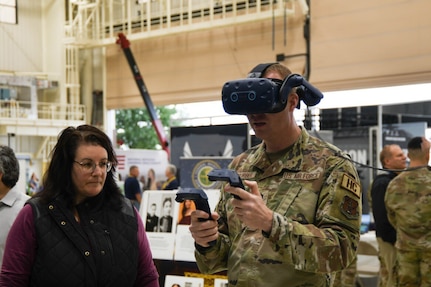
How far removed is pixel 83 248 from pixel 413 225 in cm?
356

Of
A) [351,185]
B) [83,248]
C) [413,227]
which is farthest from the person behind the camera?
[413,227]

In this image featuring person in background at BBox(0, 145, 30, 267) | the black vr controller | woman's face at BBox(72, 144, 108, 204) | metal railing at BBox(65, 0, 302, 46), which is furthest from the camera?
metal railing at BBox(65, 0, 302, 46)

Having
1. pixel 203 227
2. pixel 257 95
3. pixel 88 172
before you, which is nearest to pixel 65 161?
pixel 88 172

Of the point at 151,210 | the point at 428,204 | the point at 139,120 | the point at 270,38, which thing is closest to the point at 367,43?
the point at 270,38

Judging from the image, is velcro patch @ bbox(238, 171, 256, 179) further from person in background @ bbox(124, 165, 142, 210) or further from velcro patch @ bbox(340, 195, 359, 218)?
person in background @ bbox(124, 165, 142, 210)

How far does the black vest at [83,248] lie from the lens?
226 cm

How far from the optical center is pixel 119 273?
235cm

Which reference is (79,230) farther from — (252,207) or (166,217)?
(166,217)

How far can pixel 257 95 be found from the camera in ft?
5.98

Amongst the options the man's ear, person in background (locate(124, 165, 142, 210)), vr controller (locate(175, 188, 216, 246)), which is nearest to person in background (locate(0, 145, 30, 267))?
vr controller (locate(175, 188, 216, 246))

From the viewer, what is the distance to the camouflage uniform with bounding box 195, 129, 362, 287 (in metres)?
1.77

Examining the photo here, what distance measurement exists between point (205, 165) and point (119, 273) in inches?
130

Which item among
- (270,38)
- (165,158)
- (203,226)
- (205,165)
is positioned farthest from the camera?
(165,158)

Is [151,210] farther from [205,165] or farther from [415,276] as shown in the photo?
[415,276]
